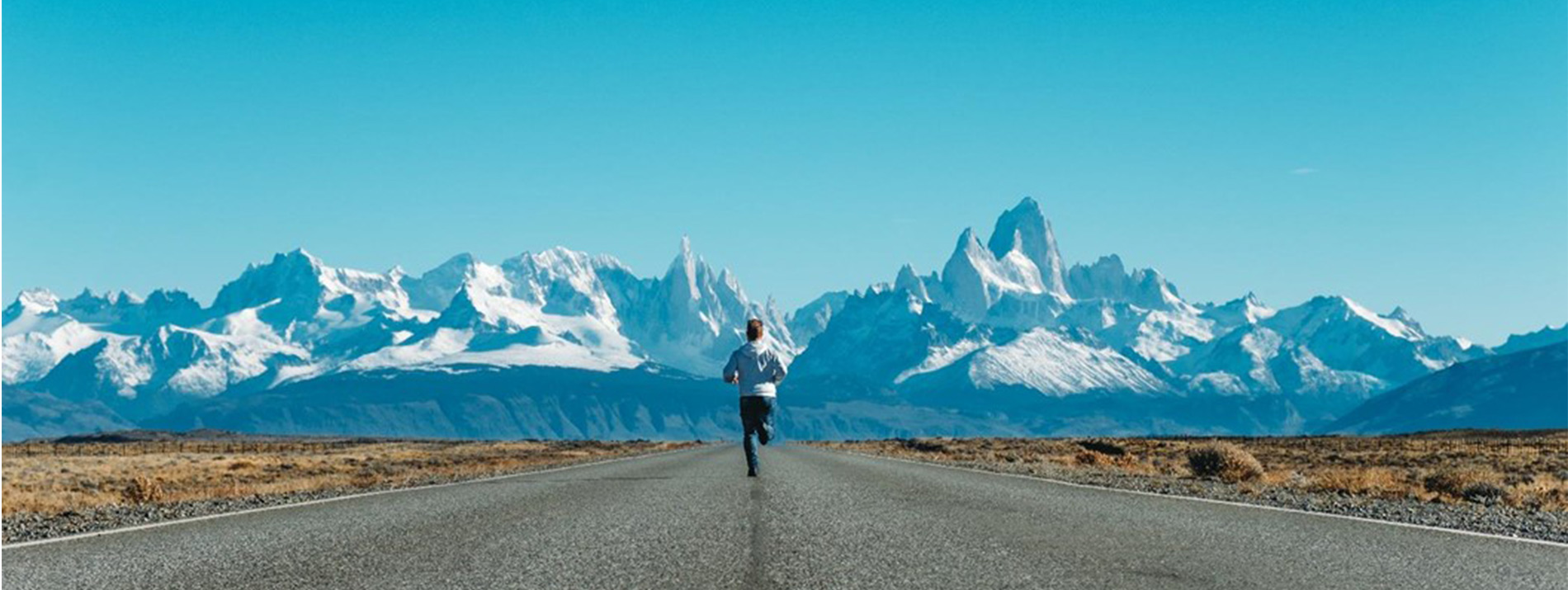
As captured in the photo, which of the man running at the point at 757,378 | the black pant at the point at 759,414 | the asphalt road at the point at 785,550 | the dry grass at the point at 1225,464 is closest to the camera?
the asphalt road at the point at 785,550

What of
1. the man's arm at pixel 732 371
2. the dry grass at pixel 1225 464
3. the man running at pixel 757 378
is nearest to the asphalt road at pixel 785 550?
the man's arm at pixel 732 371

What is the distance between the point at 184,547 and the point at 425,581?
3.93 m

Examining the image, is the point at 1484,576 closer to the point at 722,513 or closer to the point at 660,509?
the point at 722,513

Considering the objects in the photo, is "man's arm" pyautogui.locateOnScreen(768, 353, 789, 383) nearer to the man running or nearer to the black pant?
the man running

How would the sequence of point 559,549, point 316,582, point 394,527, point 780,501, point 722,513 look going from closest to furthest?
point 316,582 < point 559,549 < point 394,527 < point 722,513 < point 780,501

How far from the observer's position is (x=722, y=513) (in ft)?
54.9

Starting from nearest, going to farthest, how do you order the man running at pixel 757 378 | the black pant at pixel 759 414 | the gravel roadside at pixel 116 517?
the gravel roadside at pixel 116 517 < the man running at pixel 757 378 < the black pant at pixel 759 414

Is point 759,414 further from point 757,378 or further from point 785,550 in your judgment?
point 785,550

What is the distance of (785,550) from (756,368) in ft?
39.5

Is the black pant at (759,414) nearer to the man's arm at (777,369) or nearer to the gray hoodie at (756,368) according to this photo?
the gray hoodie at (756,368)

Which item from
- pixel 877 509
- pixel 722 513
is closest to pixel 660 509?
pixel 722 513

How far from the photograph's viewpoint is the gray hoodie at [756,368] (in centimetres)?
2442

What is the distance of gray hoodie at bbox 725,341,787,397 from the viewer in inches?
961

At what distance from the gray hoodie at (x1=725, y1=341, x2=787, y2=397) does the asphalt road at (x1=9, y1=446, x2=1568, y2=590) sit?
498 centimetres
